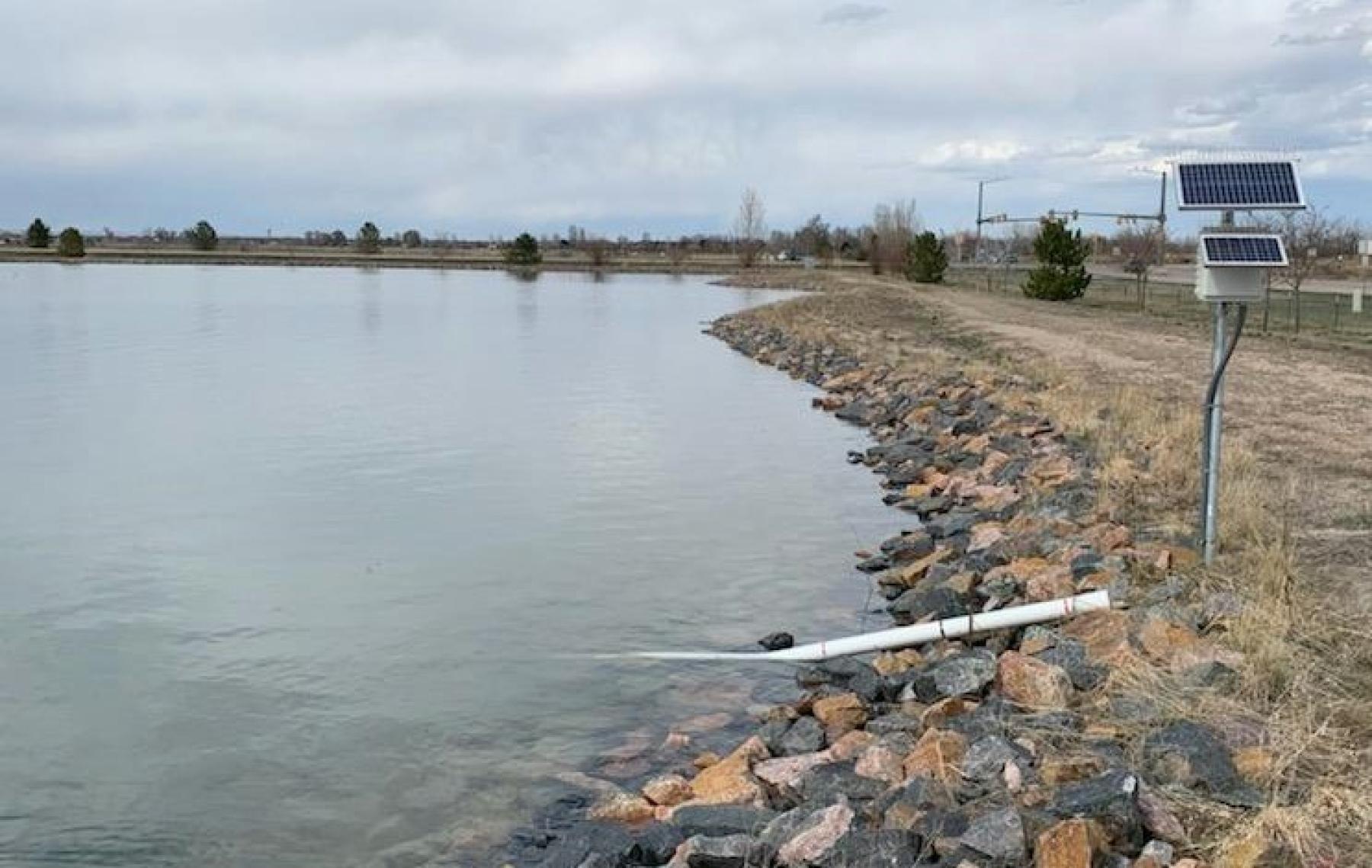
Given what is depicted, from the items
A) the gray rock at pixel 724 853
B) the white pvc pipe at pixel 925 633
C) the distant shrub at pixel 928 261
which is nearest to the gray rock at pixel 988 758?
the gray rock at pixel 724 853

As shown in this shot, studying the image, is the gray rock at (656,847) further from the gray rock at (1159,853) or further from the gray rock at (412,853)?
the gray rock at (1159,853)

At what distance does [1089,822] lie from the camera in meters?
4.87

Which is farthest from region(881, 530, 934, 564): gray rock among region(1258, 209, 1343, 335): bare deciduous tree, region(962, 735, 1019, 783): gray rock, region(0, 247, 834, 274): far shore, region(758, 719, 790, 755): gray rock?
region(0, 247, 834, 274): far shore

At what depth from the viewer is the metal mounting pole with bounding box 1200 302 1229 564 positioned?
26.3 ft

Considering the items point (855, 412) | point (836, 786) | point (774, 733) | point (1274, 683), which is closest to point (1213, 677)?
point (1274, 683)

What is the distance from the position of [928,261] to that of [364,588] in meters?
53.7

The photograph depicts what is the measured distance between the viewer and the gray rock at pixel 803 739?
7.25 metres

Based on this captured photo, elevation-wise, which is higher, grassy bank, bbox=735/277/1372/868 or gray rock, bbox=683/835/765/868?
grassy bank, bbox=735/277/1372/868

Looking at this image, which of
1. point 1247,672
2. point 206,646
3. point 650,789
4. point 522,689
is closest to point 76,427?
point 206,646

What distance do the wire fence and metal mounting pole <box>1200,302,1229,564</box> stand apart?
30.1 feet

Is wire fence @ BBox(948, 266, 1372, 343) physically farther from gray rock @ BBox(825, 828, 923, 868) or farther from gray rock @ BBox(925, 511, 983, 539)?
gray rock @ BBox(825, 828, 923, 868)

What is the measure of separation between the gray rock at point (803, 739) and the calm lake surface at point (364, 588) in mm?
983

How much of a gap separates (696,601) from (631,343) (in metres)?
26.6

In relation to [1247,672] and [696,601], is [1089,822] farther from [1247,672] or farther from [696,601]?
[696,601]
